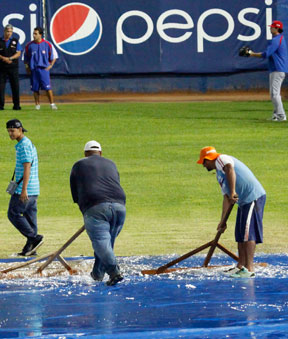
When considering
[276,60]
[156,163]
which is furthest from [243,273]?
[276,60]

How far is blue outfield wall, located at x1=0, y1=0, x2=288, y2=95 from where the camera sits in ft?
98.0

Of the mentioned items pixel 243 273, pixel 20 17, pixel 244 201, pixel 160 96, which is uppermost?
pixel 20 17

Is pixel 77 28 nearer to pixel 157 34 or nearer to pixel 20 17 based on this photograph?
pixel 20 17

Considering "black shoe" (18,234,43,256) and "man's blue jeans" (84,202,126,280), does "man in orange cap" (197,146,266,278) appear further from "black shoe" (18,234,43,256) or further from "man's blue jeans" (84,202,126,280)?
"black shoe" (18,234,43,256)

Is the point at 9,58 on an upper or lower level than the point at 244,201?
upper

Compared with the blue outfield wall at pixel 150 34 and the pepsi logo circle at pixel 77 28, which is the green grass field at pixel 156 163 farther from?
the pepsi logo circle at pixel 77 28

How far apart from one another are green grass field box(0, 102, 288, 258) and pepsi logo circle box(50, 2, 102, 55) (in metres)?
1.99

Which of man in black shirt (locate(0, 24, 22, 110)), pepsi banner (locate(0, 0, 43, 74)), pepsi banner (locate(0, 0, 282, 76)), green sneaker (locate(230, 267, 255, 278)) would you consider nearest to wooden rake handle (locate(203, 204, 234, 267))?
green sneaker (locate(230, 267, 255, 278))

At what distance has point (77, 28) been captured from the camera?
99.2 feet

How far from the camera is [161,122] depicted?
25.3 m

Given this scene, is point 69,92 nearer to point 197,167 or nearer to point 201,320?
point 197,167

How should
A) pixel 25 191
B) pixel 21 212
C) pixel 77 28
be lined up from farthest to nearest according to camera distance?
pixel 77 28
pixel 21 212
pixel 25 191

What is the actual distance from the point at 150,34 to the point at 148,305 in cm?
2017

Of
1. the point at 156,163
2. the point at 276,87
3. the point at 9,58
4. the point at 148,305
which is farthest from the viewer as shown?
the point at 9,58
